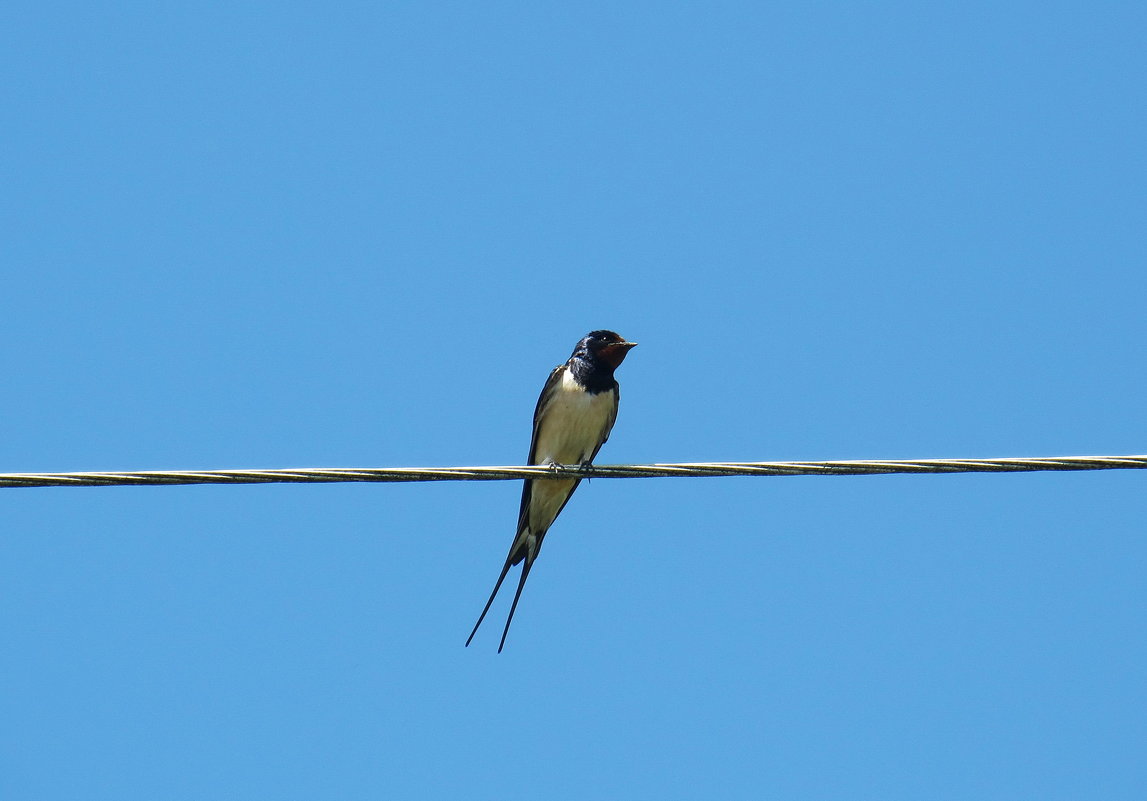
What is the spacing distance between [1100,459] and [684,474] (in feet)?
3.99

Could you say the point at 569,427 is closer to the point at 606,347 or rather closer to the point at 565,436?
the point at 565,436

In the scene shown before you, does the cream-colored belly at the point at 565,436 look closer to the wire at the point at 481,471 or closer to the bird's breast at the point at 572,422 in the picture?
the bird's breast at the point at 572,422

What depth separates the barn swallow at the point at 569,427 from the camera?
7008mm

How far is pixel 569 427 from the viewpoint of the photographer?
7.02 m

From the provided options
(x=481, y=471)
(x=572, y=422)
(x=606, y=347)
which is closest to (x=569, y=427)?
(x=572, y=422)

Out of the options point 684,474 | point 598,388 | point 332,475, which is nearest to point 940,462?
point 684,474

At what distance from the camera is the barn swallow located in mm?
7008

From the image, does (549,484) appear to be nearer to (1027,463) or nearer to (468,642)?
(468,642)

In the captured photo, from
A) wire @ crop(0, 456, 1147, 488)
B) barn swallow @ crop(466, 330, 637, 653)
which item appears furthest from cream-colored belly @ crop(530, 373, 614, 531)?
wire @ crop(0, 456, 1147, 488)

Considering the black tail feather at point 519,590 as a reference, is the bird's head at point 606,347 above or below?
above

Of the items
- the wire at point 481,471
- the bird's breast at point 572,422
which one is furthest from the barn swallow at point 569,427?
the wire at point 481,471

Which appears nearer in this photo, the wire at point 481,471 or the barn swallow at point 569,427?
the wire at point 481,471

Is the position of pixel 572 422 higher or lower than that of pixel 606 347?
lower

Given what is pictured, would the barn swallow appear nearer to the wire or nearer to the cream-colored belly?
the cream-colored belly
